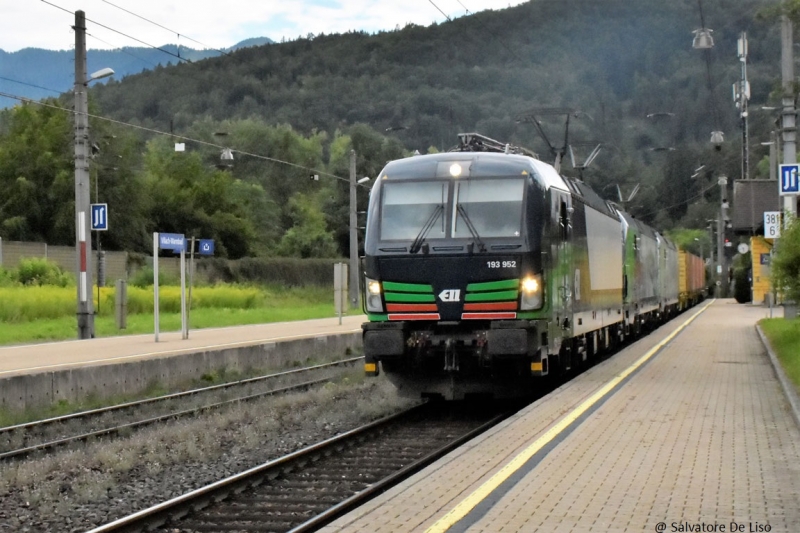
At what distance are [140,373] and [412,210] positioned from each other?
732cm

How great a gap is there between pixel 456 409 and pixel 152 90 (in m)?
99.8

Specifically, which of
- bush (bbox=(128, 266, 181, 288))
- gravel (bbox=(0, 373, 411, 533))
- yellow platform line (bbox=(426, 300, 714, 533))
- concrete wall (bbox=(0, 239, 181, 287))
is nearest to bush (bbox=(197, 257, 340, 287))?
concrete wall (bbox=(0, 239, 181, 287))

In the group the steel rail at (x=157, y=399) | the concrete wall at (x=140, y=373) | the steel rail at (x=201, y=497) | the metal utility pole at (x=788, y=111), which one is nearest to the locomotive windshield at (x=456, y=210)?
the steel rail at (x=201, y=497)

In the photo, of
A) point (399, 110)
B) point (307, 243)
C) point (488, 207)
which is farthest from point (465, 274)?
point (399, 110)

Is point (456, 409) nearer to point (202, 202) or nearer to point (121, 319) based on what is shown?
point (121, 319)

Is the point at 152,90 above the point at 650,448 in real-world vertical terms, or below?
above

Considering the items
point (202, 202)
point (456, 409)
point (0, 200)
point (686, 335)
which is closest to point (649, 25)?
point (202, 202)

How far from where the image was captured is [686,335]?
30.7m

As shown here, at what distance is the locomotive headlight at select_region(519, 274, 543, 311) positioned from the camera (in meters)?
14.1

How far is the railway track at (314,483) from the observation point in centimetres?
852

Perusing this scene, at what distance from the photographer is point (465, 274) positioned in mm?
14172

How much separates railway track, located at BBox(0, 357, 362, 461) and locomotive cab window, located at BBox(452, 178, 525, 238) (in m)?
5.08

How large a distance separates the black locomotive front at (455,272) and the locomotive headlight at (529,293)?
0.01 meters

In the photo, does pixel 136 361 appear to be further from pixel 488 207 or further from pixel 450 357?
pixel 488 207
